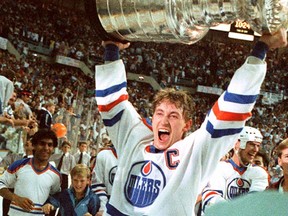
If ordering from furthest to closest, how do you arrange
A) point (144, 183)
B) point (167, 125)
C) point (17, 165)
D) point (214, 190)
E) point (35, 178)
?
point (17, 165)
point (35, 178)
point (214, 190)
point (167, 125)
point (144, 183)

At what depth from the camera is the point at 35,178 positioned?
3688 millimetres

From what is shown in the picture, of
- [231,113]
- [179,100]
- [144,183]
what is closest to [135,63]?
[179,100]

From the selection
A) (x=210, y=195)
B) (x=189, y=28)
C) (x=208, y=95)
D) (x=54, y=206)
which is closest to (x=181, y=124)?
(x=189, y=28)

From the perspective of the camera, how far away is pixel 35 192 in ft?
12.0

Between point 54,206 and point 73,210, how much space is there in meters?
0.18

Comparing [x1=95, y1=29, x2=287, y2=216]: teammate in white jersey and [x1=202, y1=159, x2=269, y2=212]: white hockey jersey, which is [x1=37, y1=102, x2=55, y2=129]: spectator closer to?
[x1=202, y1=159, x2=269, y2=212]: white hockey jersey

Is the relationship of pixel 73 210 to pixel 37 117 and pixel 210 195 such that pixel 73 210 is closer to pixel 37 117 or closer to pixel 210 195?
pixel 210 195

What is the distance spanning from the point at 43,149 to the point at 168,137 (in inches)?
69.1

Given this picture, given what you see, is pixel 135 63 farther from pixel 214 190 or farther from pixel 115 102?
pixel 115 102

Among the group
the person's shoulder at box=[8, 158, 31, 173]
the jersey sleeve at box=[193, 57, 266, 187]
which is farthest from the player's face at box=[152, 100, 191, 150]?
the person's shoulder at box=[8, 158, 31, 173]

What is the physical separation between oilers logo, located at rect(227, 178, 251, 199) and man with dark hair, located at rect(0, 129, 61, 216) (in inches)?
49.3

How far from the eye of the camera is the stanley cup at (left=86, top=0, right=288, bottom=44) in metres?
1.47

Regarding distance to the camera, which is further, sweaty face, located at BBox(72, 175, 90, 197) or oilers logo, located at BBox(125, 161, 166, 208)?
sweaty face, located at BBox(72, 175, 90, 197)

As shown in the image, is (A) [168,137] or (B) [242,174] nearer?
(A) [168,137]
